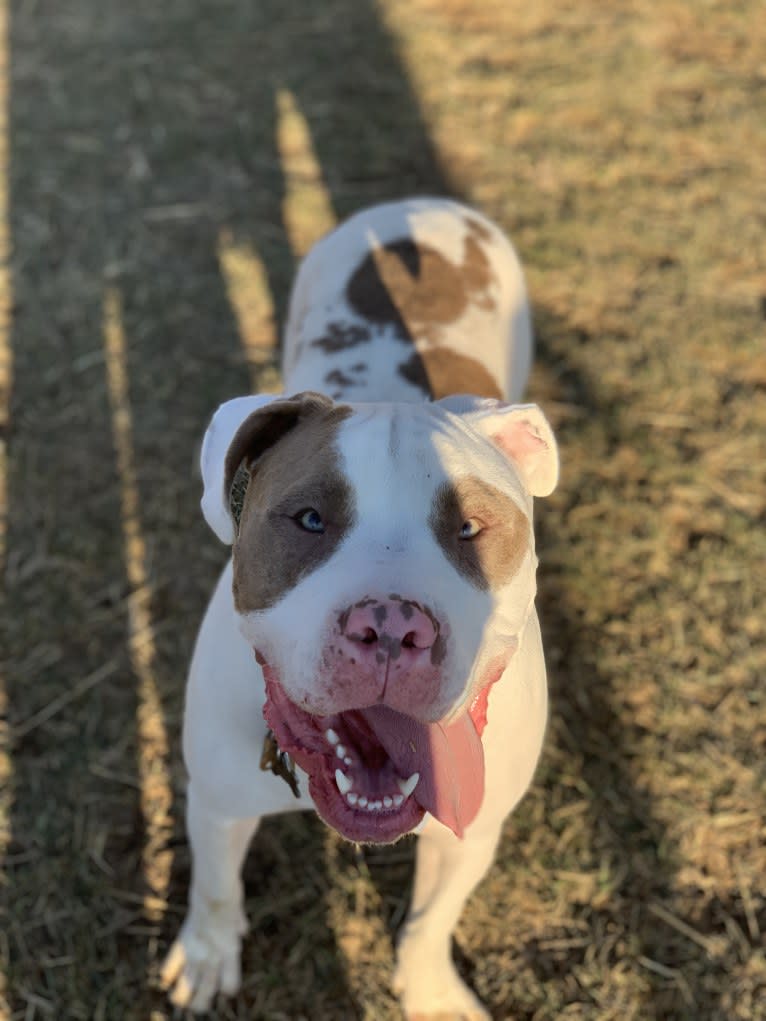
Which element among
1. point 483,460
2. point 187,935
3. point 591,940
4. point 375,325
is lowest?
point 591,940

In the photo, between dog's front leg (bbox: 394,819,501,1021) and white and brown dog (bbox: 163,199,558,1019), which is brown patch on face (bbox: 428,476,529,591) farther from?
dog's front leg (bbox: 394,819,501,1021)

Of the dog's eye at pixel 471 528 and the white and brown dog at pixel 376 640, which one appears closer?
the white and brown dog at pixel 376 640

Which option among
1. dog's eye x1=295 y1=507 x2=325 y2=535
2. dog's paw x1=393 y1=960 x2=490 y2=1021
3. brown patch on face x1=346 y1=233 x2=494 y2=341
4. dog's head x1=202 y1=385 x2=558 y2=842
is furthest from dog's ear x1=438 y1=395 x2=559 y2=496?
dog's paw x1=393 y1=960 x2=490 y2=1021

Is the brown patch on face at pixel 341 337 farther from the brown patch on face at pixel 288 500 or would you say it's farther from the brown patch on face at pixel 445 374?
the brown patch on face at pixel 288 500

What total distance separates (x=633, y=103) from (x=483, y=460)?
5727 mm

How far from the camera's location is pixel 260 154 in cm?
694

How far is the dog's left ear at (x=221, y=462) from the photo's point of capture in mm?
2506

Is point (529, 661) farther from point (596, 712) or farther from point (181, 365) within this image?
point (181, 365)

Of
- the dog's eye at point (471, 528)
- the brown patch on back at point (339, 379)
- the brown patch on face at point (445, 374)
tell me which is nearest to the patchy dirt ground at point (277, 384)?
the brown patch on face at point (445, 374)

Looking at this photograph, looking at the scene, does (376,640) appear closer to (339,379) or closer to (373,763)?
(373,763)

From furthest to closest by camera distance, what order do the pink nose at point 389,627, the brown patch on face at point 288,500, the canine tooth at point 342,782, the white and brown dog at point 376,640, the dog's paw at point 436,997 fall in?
the dog's paw at point 436,997 < the canine tooth at point 342,782 < the brown patch on face at point 288,500 < the white and brown dog at point 376,640 < the pink nose at point 389,627

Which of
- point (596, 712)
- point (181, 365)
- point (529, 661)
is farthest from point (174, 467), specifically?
point (529, 661)

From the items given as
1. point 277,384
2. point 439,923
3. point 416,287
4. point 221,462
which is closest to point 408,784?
point 221,462

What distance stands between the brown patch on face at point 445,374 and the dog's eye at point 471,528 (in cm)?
118
